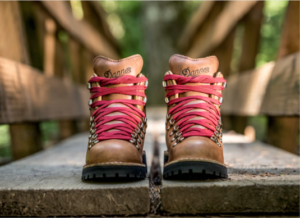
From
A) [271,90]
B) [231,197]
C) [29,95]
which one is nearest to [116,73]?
[231,197]

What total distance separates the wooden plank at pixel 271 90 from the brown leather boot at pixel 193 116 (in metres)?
0.56

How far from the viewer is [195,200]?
873mm

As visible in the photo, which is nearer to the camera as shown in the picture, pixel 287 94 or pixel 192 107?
pixel 192 107

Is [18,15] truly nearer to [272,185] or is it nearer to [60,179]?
[60,179]

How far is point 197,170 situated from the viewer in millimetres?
933

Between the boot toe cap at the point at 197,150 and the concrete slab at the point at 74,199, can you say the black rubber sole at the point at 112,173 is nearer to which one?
the concrete slab at the point at 74,199

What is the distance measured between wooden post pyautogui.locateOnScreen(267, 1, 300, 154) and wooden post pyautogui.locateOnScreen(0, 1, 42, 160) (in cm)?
169

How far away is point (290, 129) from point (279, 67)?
0.57m

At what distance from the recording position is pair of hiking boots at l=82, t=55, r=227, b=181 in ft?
3.26

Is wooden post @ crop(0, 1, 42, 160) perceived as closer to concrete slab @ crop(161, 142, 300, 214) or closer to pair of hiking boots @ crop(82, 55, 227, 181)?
Answer: pair of hiking boots @ crop(82, 55, 227, 181)

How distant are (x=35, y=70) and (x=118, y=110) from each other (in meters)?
1.09

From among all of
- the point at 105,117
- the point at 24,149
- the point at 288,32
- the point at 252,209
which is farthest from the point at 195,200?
the point at 24,149

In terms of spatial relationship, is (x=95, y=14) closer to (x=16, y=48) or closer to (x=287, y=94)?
(x=16, y=48)

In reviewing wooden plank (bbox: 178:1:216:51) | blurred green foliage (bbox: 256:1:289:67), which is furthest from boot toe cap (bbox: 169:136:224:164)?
blurred green foliage (bbox: 256:1:289:67)
